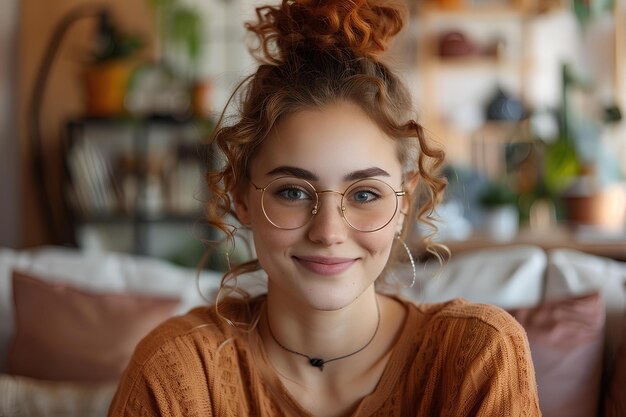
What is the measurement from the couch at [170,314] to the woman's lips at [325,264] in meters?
0.41

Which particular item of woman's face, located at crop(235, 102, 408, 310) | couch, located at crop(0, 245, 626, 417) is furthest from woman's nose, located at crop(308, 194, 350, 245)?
couch, located at crop(0, 245, 626, 417)

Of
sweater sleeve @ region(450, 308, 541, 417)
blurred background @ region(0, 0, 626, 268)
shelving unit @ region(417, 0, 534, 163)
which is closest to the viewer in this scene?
sweater sleeve @ region(450, 308, 541, 417)

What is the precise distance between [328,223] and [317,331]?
0.80 feet

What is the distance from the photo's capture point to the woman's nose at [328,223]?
4.28 ft

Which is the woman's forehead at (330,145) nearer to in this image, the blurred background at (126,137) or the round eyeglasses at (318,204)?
the round eyeglasses at (318,204)

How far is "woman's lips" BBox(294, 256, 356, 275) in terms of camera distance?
132 centimetres

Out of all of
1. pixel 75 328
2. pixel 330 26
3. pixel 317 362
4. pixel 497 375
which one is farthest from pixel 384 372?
pixel 75 328

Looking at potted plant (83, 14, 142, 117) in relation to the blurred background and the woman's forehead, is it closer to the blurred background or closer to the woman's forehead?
the blurred background

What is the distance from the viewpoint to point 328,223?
131 centimetres

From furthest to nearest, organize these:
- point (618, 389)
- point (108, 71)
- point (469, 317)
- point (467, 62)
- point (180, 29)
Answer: point (467, 62), point (180, 29), point (108, 71), point (618, 389), point (469, 317)

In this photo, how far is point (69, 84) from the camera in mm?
4375

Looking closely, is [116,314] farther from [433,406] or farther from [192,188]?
[192,188]

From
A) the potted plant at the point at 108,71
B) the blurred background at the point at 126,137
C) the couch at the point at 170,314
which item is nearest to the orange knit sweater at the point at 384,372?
the couch at the point at 170,314

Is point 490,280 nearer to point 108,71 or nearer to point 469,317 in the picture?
point 469,317
